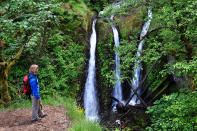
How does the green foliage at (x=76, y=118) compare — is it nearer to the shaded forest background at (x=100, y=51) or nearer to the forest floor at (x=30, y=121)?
the forest floor at (x=30, y=121)

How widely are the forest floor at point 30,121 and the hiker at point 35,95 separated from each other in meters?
0.20

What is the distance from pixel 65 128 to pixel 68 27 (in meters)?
8.90

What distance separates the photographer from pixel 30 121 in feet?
18.0

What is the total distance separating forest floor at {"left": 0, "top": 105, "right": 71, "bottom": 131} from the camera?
502 centimetres

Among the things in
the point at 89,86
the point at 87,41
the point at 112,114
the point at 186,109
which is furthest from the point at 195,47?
the point at 87,41

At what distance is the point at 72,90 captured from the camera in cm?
1044

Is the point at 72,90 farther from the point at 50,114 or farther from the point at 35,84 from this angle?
the point at 35,84

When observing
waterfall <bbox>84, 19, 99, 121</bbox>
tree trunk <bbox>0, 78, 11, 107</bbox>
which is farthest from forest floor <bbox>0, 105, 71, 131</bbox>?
waterfall <bbox>84, 19, 99, 121</bbox>

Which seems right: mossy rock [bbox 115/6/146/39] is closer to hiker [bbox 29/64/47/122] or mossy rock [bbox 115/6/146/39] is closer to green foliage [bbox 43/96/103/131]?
green foliage [bbox 43/96/103/131]

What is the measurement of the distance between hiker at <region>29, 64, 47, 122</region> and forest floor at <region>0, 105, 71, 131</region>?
0.20 metres

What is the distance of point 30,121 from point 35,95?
102cm

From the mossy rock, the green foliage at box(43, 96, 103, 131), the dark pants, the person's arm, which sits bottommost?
the green foliage at box(43, 96, 103, 131)

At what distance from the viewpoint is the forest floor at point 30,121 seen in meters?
5.02

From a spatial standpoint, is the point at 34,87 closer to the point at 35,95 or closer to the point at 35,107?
the point at 35,95
